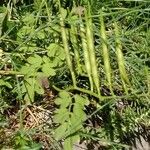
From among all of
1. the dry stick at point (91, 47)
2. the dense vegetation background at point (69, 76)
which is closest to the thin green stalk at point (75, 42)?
the dense vegetation background at point (69, 76)

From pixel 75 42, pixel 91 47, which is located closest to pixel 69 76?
pixel 75 42

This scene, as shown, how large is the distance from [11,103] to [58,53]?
38 cm

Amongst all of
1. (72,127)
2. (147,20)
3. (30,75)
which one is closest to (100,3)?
(147,20)

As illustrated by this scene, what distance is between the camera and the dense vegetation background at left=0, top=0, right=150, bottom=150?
192 cm

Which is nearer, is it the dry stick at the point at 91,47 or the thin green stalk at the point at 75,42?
the dry stick at the point at 91,47

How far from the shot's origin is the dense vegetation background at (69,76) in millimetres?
1917

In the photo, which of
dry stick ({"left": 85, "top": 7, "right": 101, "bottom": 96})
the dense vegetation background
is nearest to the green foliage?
the dense vegetation background

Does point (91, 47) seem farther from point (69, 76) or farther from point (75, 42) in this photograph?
point (69, 76)

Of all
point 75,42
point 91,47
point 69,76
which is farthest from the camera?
point 69,76

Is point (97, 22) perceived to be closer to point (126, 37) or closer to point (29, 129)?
point (126, 37)

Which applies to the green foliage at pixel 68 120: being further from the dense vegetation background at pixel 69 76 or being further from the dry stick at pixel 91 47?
the dry stick at pixel 91 47

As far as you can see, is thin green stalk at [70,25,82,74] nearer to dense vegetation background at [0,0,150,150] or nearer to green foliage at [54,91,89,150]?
dense vegetation background at [0,0,150,150]

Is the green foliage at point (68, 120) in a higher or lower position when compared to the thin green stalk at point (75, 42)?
lower

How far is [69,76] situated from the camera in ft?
7.29
